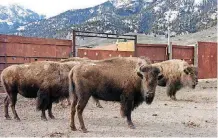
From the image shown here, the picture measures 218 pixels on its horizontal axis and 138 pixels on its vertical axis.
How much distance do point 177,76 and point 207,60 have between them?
10.4m

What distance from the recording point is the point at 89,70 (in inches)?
362

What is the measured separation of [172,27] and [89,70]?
246 feet

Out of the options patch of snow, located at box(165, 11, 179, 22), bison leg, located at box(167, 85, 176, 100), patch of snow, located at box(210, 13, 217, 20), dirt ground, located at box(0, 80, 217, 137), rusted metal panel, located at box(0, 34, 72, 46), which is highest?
patch of snow, located at box(165, 11, 179, 22)

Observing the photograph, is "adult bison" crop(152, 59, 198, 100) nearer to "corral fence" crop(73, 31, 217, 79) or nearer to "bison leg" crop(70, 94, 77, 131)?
"corral fence" crop(73, 31, 217, 79)

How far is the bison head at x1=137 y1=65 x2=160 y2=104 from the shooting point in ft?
29.8

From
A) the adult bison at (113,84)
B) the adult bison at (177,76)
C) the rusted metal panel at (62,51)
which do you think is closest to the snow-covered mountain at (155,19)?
the rusted metal panel at (62,51)

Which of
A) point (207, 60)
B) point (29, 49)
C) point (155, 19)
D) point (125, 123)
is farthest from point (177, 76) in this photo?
point (155, 19)

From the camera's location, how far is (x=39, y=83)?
1057 centimetres

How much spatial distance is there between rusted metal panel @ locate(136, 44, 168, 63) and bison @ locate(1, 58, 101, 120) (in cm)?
1061

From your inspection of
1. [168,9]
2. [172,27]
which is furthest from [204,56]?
[168,9]

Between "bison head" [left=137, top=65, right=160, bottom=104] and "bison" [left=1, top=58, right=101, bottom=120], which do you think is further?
"bison" [left=1, top=58, right=101, bottom=120]

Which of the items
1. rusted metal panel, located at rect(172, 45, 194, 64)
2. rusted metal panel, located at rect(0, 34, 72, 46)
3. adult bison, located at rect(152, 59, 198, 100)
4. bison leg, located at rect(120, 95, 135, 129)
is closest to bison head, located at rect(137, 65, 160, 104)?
bison leg, located at rect(120, 95, 135, 129)

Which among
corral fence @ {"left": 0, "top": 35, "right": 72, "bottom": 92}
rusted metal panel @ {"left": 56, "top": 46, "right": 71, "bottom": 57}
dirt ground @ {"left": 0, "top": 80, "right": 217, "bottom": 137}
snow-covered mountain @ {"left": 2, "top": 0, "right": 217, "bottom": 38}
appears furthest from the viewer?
snow-covered mountain @ {"left": 2, "top": 0, "right": 217, "bottom": 38}

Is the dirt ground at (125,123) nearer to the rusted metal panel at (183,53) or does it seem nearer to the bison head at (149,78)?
the bison head at (149,78)
